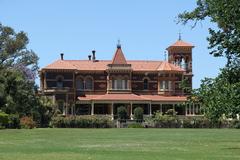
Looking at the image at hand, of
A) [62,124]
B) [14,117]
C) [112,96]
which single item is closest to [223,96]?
[14,117]

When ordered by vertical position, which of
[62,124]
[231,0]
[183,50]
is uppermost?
[183,50]

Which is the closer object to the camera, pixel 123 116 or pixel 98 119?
pixel 98 119

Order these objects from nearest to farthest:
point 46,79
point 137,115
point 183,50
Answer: point 137,115
point 46,79
point 183,50

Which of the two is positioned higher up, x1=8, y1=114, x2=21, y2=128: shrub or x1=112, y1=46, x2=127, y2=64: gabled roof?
x1=112, y1=46, x2=127, y2=64: gabled roof

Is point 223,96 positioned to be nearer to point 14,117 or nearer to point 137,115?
point 14,117

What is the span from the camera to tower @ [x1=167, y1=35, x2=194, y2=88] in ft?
350

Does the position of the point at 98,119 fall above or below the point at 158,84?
below

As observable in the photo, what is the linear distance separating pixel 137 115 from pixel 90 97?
34.6 ft

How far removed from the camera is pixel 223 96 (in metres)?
28.2

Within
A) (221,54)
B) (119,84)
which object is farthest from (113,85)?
(221,54)

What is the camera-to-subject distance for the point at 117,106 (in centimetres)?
9638

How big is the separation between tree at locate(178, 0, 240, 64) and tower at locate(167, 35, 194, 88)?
74.9m

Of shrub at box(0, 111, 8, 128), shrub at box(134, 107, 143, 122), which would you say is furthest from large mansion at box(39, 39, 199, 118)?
shrub at box(0, 111, 8, 128)

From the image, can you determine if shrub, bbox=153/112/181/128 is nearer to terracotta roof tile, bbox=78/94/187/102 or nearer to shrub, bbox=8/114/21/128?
terracotta roof tile, bbox=78/94/187/102
